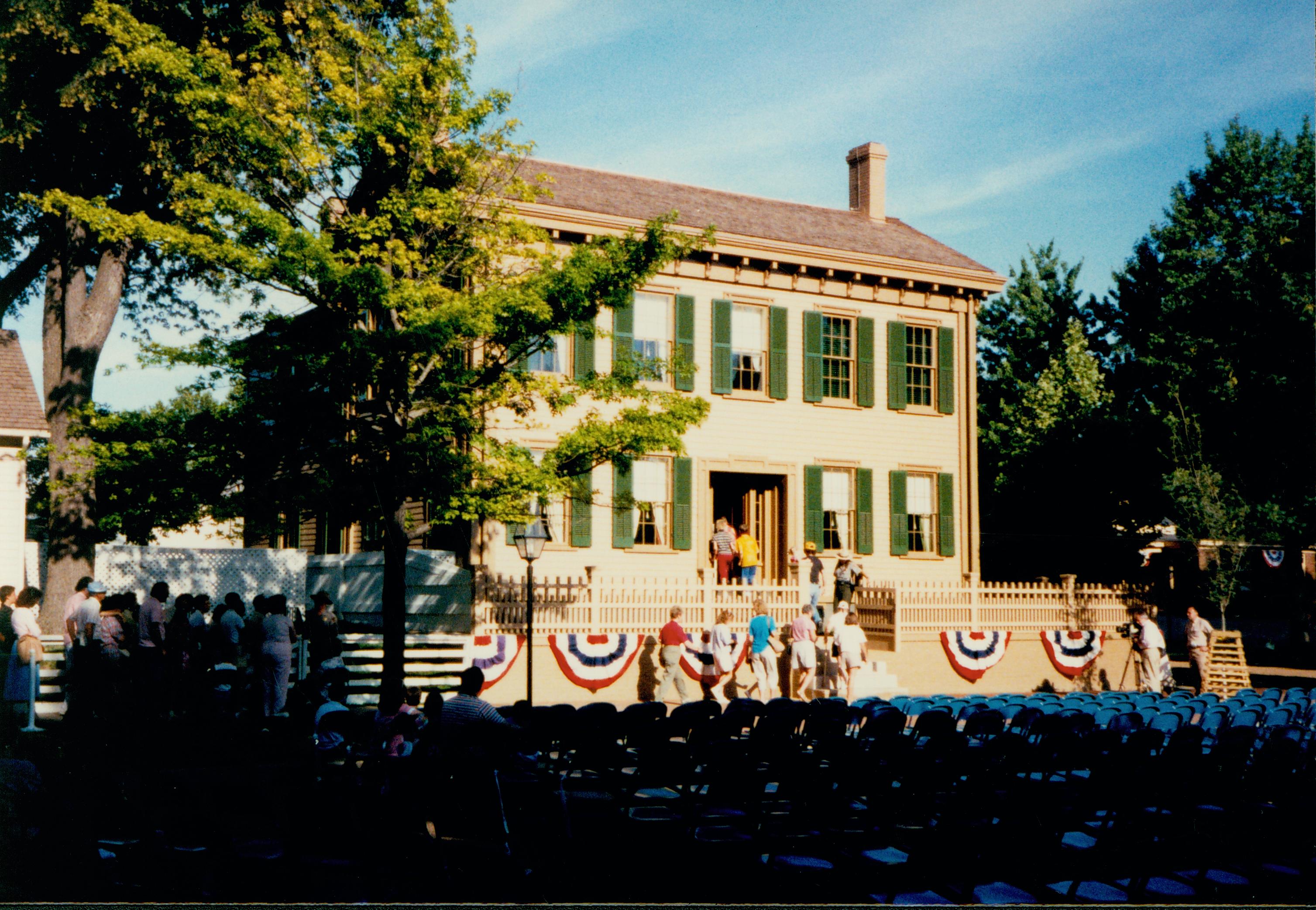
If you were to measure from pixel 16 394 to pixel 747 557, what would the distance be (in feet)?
46.2

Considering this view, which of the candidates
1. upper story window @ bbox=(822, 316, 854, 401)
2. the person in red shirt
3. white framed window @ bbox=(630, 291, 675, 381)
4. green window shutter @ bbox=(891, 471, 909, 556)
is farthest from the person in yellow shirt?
upper story window @ bbox=(822, 316, 854, 401)

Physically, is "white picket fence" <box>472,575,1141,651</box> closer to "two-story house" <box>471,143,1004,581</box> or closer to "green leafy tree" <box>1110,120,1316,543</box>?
"two-story house" <box>471,143,1004,581</box>

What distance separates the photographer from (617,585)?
1975cm

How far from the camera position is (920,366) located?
25.0 m

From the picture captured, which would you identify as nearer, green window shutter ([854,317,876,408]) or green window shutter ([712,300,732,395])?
green window shutter ([712,300,732,395])

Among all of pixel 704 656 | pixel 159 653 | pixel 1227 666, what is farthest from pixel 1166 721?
pixel 1227 666

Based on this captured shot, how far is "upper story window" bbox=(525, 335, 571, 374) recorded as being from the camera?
21078mm

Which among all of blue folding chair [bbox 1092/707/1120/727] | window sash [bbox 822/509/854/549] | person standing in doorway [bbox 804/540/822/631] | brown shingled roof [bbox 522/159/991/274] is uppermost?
brown shingled roof [bbox 522/159/991/274]

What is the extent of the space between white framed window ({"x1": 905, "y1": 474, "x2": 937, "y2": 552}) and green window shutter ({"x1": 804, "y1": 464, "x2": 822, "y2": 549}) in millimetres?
2340

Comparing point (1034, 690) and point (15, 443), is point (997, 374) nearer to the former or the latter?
point (1034, 690)

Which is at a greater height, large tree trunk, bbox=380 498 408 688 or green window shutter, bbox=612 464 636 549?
green window shutter, bbox=612 464 636 549

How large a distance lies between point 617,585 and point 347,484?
17.7 feet

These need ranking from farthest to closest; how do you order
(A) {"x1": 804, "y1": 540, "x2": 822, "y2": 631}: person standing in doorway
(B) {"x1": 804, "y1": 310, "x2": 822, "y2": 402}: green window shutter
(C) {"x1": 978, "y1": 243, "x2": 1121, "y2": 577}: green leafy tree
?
(C) {"x1": 978, "y1": 243, "x2": 1121, "y2": 577}: green leafy tree
(B) {"x1": 804, "y1": 310, "x2": 822, "y2": 402}: green window shutter
(A) {"x1": 804, "y1": 540, "x2": 822, "y2": 631}: person standing in doorway

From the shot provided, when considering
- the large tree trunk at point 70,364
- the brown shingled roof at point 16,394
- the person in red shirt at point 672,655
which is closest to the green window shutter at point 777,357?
the person in red shirt at point 672,655
